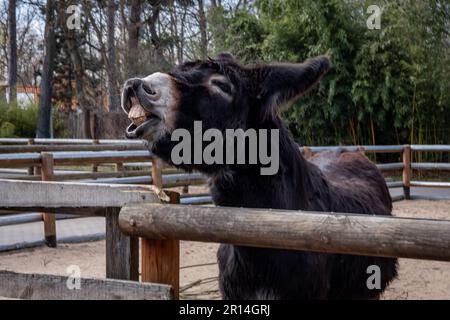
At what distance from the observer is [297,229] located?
6.16 feet

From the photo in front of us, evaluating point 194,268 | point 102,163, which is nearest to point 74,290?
point 194,268

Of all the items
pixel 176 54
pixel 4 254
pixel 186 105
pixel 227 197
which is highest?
pixel 176 54

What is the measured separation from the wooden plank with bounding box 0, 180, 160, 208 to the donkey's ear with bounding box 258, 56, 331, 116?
1.01 metres

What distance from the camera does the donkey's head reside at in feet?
8.72

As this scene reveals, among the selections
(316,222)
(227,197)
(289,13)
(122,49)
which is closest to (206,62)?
(227,197)

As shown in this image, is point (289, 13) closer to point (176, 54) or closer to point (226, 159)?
point (176, 54)

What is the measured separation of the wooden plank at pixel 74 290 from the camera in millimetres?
2064

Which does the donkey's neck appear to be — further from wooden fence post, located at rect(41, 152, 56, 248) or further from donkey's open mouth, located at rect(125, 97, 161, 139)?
wooden fence post, located at rect(41, 152, 56, 248)

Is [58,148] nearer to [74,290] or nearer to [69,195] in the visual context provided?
[69,195]

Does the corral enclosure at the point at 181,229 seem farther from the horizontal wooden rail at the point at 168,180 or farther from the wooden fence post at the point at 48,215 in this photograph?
the horizontal wooden rail at the point at 168,180

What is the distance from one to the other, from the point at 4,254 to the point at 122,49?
1438 cm

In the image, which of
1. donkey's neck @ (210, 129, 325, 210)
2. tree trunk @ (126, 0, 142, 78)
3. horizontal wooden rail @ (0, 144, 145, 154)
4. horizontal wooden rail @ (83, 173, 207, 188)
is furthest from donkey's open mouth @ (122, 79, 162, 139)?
tree trunk @ (126, 0, 142, 78)

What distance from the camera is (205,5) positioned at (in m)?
22.8

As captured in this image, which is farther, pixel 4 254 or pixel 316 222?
pixel 4 254
